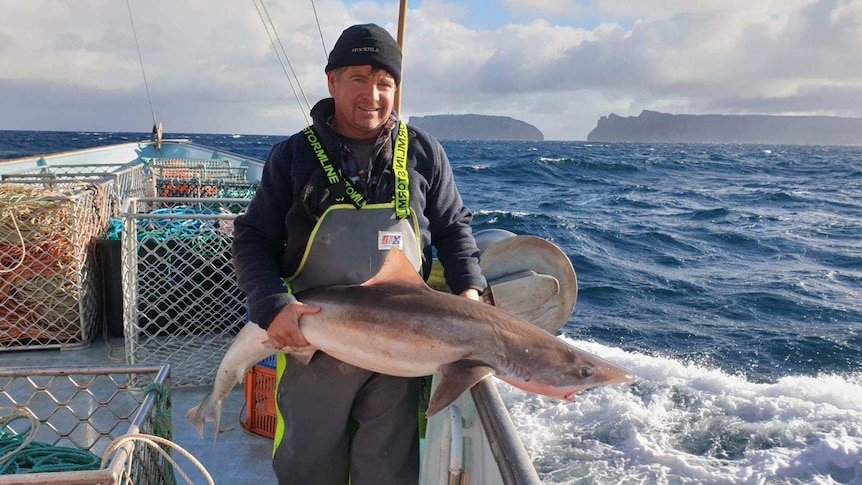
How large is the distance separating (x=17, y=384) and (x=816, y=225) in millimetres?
24279

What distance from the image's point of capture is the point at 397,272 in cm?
247

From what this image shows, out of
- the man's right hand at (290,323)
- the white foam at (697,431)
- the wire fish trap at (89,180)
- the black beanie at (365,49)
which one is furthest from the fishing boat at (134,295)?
the white foam at (697,431)

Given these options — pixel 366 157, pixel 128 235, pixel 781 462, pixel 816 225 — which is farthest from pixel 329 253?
pixel 816 225

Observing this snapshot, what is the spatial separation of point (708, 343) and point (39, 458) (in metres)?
10.1

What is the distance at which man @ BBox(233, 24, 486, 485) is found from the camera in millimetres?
2621

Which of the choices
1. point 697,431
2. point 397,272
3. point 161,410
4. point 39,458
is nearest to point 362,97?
point 397,272

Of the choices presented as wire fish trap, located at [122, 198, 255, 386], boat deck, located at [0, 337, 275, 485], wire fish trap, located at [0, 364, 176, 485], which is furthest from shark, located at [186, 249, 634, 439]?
wire fish trap, located at [122, 198, 255, 386]

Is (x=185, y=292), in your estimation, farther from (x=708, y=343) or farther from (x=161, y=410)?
(x=708, y=343)

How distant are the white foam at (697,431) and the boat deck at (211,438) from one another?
2828 mm

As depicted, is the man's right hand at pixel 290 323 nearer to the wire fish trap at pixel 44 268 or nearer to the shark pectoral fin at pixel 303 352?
the shark pectoral fin at pixel 303 352

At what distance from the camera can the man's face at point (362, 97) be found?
2.62m

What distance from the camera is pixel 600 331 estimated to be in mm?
10945

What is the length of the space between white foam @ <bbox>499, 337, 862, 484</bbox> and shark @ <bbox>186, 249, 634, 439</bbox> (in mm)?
3793

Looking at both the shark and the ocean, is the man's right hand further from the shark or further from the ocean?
the ocean
